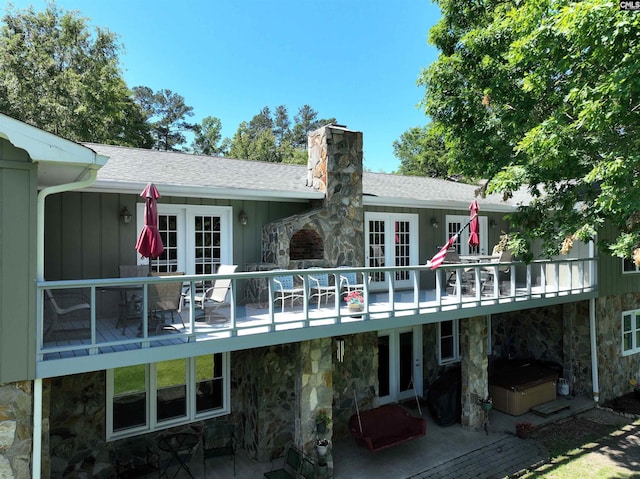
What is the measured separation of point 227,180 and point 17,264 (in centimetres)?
487

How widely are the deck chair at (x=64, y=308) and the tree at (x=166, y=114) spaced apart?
37.7 metres

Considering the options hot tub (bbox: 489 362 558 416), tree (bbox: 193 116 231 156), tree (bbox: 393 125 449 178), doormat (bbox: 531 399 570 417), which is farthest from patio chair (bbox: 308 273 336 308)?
tree (bbox: 193 116 231 156)

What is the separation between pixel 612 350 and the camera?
40.9 ft

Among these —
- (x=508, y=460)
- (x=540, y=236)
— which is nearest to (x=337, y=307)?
(x=540, y=236)

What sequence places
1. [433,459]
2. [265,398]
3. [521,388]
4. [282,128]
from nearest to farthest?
[265,398]
[433,459]
[521,388]
[282,128]

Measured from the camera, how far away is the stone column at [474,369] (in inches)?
385

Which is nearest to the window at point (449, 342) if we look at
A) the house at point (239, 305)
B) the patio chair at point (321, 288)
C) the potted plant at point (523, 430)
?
the house at point (239, 305)

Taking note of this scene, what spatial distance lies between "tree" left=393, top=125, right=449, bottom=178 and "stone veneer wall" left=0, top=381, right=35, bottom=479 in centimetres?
2956

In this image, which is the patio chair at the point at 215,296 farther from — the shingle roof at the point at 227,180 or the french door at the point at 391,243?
the french door at the point at 391,243

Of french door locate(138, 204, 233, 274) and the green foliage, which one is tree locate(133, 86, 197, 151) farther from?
french door locate(138, 204, 233, 274)

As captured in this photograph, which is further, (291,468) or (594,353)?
(594,353)

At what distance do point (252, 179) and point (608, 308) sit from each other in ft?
36.8

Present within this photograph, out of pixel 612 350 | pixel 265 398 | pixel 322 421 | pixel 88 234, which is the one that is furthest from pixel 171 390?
pixel 612 350

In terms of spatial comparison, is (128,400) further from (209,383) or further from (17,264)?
(17,264)
